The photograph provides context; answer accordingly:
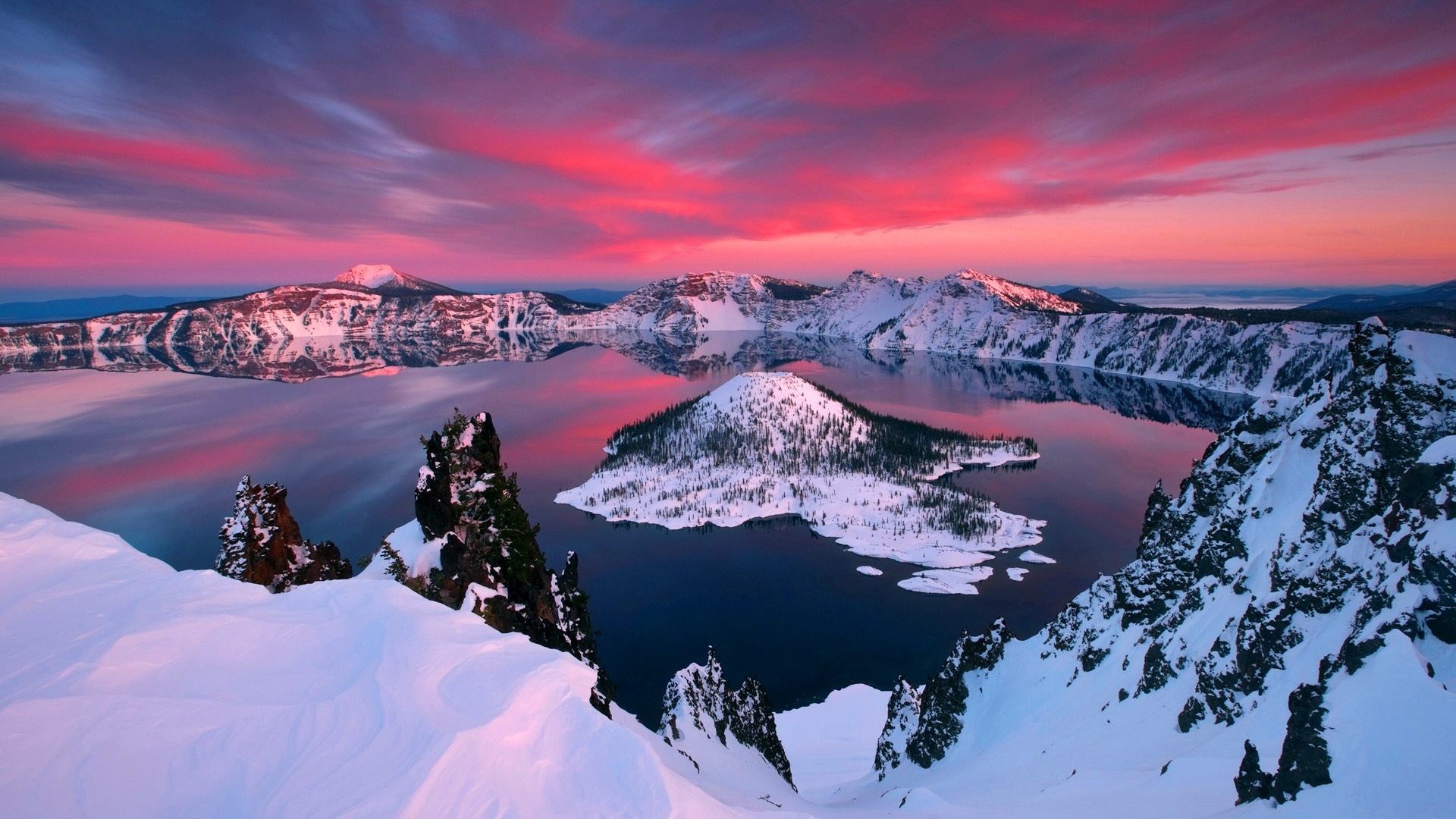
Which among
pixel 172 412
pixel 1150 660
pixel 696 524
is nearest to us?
pixel 1150 660

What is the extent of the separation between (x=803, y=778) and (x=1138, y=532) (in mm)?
71041

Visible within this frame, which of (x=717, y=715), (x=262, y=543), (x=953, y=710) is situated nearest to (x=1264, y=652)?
(x=953, y=710)

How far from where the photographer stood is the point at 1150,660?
3158 centimetres

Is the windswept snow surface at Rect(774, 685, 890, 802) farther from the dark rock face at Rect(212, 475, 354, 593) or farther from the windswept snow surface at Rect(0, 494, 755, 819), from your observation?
the windswept snow surface at Rect(0, 494, 755, 819)

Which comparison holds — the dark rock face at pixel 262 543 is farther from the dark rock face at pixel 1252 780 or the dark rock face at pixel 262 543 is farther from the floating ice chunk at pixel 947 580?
the floating ice chunk at pixel 947 580

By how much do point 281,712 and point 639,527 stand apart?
89.4 m

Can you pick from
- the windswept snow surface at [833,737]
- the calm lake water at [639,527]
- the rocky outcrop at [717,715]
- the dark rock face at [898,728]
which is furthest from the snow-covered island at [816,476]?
the rocky outcrop at [717,715]

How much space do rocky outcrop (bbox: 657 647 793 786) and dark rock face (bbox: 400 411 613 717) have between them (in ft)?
20.7

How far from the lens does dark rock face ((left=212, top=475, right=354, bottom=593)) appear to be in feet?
93.5

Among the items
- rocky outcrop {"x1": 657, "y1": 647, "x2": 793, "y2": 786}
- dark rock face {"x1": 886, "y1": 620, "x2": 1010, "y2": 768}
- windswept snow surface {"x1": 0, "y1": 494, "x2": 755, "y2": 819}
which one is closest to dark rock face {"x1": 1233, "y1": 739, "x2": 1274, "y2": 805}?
windswept snow surface {"x1": 0, "y1": 494, "x2": 755, "y2": 819}

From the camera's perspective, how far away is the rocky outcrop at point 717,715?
28.0 meters

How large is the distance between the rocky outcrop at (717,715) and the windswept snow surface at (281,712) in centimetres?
1719

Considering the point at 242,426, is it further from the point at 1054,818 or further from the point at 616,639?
the point at 1054,818

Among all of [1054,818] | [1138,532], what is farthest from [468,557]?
[1138,532]
